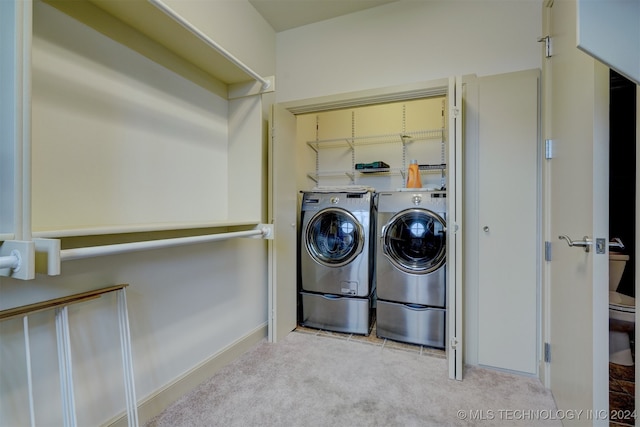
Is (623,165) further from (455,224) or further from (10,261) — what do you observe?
(10,261)

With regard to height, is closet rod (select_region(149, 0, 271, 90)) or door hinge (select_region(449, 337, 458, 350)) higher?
closet rod (select_region(149, 0, 271, 90))

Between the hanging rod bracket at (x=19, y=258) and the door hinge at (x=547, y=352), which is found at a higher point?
the hanging rod bracket at (x=19, y=258)

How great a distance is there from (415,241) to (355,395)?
1.24m

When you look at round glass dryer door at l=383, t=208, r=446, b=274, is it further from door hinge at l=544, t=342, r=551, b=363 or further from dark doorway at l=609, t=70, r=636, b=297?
dark doorway at l=609, t=70, r=636, b=297

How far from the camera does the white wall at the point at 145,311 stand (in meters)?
1.07

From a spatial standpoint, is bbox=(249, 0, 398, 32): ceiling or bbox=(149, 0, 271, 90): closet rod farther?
bbox=(249, 0, 398, 32): ceiling

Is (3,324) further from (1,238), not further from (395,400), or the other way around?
(395,400)

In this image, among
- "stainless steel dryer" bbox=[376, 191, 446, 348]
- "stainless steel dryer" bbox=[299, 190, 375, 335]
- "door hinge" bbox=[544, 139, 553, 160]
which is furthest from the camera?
"stainless steel dryer" bbox=[299, 190, 375, 335]

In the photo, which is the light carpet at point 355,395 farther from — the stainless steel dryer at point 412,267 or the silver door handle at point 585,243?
the silver door handle at point 585,243

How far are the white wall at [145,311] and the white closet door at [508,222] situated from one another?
1.68 m

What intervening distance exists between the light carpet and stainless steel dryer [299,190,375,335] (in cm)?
45

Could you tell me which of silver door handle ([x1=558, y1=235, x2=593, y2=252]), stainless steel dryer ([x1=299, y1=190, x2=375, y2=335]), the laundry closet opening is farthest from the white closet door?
stainless steel dryer ([x1=299, y1=190, x2=375, y2=335])

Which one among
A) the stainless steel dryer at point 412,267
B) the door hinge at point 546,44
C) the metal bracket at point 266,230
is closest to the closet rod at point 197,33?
the metal bracket at point 266,230

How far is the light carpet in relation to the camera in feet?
4.89
